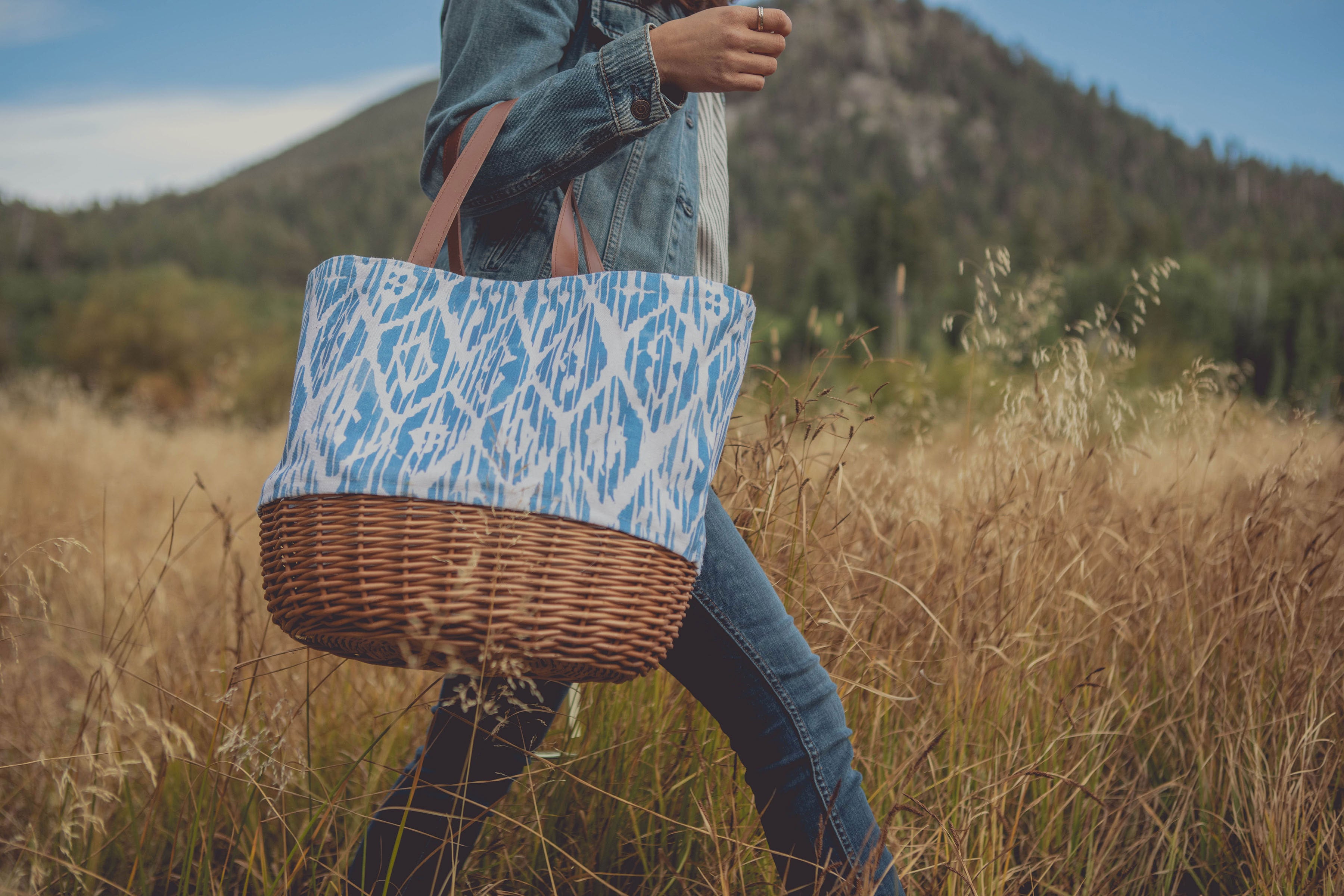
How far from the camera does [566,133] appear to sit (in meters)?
0.95

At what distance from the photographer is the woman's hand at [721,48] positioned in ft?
2.97

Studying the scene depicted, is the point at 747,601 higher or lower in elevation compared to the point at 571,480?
lower

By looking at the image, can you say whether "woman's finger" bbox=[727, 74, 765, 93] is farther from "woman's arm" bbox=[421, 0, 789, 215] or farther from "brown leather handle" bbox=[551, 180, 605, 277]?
"brown leather handle" bbox=[551, 180, 605, 277]

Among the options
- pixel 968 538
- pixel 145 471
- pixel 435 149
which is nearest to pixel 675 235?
pixel 435 149

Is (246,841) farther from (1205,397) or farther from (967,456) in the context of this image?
(1205,397)

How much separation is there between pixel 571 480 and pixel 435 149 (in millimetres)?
498

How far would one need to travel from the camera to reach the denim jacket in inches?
37.4

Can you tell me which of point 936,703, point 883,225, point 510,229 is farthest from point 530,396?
point 883,225

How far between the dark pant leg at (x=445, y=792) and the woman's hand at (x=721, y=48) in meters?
0.84

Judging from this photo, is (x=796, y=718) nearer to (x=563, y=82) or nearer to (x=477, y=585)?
(x=477, y=585)

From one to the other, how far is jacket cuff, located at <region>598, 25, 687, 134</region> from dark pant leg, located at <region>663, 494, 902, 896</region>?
1.57 ft

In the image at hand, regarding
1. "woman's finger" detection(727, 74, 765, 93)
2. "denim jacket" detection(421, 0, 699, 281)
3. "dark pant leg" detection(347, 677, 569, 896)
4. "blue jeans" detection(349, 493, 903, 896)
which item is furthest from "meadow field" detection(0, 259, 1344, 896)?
"woman's finger" detection(727, 74, 765, 93)

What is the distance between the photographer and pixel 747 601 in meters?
0.95

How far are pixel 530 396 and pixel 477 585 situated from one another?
0.22 m
